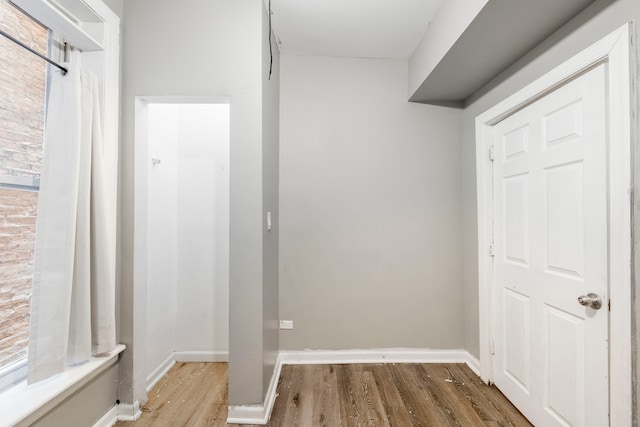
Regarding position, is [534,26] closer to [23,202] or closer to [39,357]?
[23,202]

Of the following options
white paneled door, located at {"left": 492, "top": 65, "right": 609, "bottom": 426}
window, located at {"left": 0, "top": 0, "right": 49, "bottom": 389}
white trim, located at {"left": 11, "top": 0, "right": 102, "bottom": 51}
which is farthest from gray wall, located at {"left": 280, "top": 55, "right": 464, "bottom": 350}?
window, located at {"left": 0, "top": 0, "right": 49, "bottom": 389}

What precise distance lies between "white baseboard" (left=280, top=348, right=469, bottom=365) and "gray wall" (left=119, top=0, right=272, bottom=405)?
84 centimetres

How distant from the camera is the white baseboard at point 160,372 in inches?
81.5

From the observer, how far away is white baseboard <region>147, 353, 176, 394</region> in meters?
2.07

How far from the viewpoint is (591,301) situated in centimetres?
136

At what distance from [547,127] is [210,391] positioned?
9.08 feet

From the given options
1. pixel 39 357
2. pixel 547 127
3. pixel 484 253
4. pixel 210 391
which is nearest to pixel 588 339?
pixel 484 253

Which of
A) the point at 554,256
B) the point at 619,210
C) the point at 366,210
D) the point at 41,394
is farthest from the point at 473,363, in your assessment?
the point at 41,394

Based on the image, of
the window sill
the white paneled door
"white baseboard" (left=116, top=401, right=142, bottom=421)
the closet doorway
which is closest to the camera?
the window sill

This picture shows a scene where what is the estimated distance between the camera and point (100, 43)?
63.2 inches

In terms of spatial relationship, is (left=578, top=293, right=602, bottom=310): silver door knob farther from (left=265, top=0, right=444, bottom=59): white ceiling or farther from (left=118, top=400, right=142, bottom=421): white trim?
(left=118, top=400, right=142, bottom=421): white trim

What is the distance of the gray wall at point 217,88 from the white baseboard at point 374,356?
840mm

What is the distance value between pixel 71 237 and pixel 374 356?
2.30 meters

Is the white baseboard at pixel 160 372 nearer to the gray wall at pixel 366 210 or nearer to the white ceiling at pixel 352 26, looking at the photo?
the gray wall at pixel 366 210
